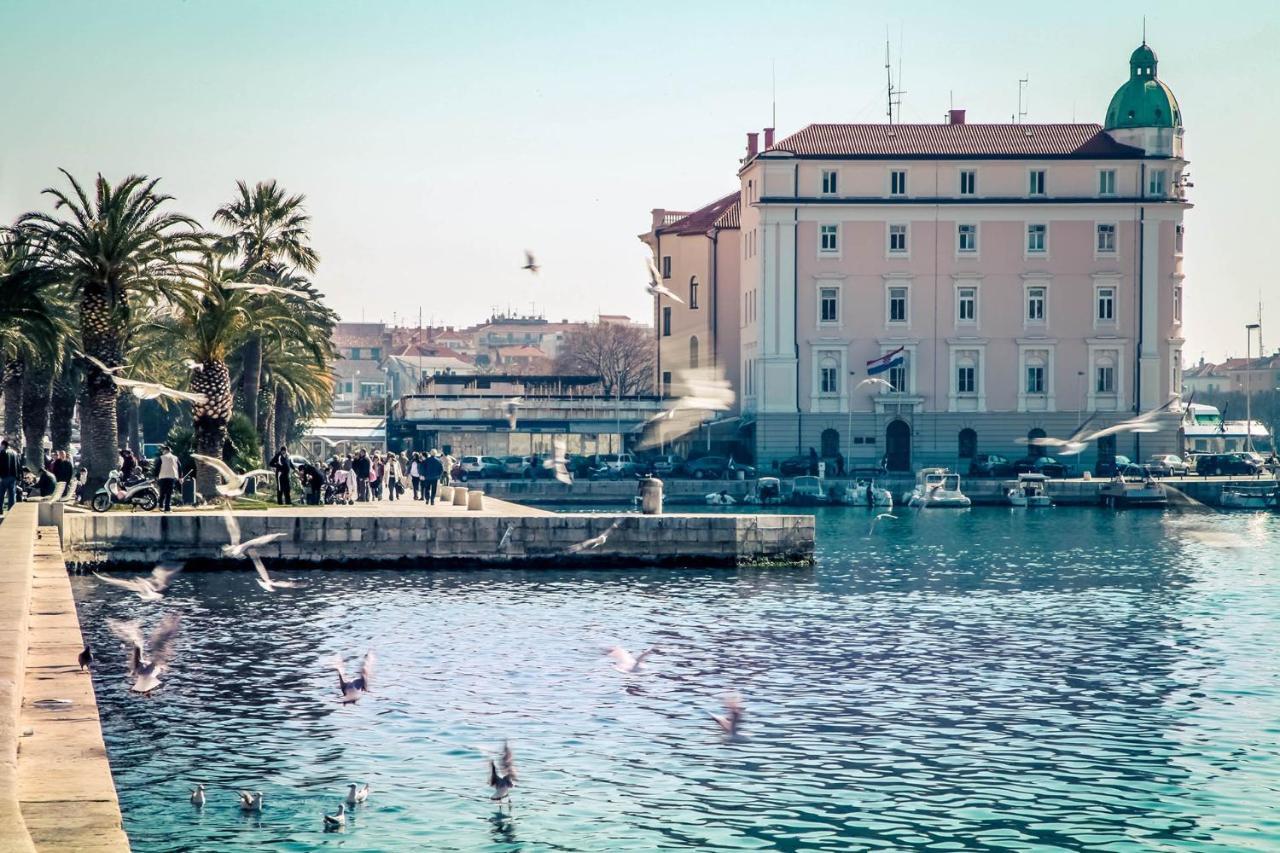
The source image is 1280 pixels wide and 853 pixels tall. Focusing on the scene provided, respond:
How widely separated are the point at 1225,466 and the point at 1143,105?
19563 millimetres

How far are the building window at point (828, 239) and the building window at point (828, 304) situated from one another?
6.32 feet

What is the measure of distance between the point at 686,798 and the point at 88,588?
21125mm

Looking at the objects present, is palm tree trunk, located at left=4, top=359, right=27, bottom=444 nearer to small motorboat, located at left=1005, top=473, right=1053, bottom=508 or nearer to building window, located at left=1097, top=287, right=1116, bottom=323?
small motorboat, located at left=1005, top=473, right=1053, bottom=508

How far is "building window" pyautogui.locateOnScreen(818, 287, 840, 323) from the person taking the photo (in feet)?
300

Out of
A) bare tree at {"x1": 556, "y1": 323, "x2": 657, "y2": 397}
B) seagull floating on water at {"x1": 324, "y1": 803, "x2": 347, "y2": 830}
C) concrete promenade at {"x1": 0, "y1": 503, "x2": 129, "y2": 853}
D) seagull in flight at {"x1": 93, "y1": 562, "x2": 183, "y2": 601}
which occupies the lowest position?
seagull floating on water at {"x1": 324, "y1": 803, "x2": 347, "y2": 830}

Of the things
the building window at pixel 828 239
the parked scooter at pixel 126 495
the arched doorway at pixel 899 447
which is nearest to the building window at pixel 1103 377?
the arched doorway at pixel 899 447

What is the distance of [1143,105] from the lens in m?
93.1

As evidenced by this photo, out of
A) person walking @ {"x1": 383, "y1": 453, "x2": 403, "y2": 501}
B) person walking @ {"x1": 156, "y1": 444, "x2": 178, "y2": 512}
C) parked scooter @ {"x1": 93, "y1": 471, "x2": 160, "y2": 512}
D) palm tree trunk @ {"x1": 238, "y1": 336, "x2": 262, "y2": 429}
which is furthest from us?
person walking @ {"x1": 383, "y1": 453, "x2": 403, "y2": 501}

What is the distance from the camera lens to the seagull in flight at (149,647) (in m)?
24.5

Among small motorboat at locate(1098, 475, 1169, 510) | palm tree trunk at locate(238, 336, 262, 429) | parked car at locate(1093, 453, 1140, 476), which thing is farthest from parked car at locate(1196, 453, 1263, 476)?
palm tree trunk at locate(238, 336, 262, 429)

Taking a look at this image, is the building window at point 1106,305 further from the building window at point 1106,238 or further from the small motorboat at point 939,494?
the small motorboat at point 939,494

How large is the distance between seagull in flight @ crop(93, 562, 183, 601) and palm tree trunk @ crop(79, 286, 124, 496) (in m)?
5.89

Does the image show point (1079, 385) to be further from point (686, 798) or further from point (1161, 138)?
point (686, 798)

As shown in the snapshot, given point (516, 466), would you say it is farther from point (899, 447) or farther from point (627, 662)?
point (627, 662)
